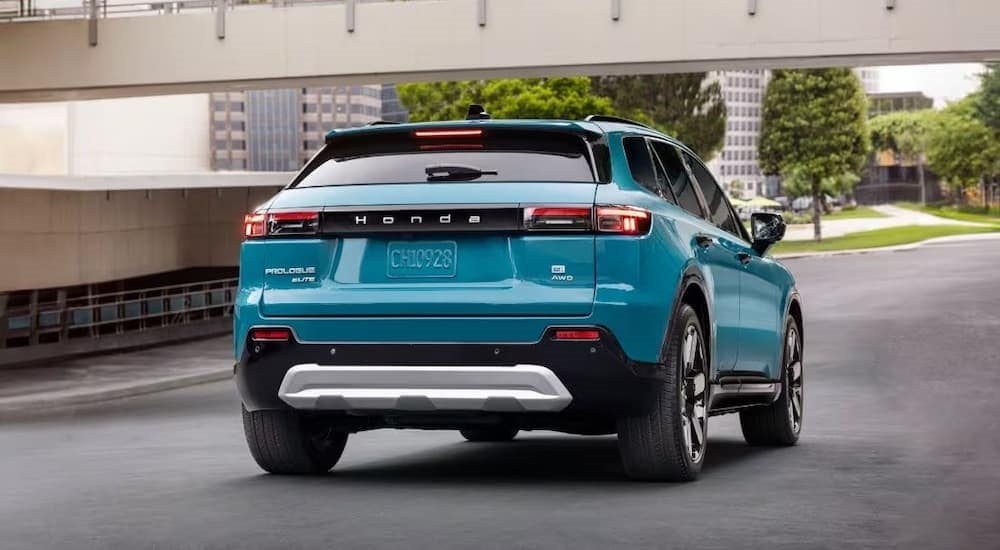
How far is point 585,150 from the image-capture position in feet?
29.8

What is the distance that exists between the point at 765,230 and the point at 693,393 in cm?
213

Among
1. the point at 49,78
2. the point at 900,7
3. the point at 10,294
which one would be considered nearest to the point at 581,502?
the point at 900,7

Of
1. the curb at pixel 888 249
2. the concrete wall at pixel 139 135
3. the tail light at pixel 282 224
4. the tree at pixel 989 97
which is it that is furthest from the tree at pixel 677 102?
the tail light at pixel 282 224

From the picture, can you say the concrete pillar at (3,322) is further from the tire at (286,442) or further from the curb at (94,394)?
the tire at (286,442)

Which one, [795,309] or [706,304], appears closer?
[706,304]

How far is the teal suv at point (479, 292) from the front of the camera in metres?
8.65

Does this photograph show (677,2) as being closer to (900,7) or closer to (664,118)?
(900,7)

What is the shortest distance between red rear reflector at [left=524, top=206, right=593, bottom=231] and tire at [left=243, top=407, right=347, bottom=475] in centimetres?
162

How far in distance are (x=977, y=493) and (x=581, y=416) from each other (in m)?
2.00

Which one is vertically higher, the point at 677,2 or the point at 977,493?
the point at 677,2

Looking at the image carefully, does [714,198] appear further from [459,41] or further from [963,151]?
[963,151]

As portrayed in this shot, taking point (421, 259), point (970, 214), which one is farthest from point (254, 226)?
point (970, 214)

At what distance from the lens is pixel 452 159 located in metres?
9.11

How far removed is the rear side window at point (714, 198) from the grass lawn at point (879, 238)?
67312 mm
